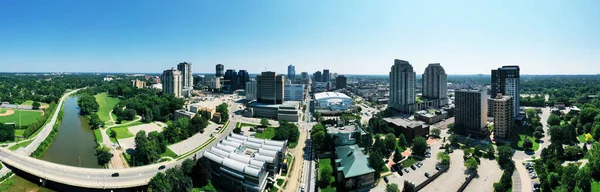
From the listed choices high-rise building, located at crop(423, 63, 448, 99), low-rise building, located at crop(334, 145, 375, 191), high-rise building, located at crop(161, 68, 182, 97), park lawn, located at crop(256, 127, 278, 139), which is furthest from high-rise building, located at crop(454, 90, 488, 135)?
high-rise building, located at crop(161, 68, 182, 97)

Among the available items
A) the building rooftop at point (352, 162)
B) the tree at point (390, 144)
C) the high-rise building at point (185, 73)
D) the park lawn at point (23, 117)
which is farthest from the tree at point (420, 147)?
the high-rise building at point (185, 73)

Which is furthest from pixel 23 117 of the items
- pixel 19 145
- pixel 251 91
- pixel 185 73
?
pixel 185 73

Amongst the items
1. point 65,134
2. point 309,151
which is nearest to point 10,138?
point 65,134

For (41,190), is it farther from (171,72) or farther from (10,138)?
(171,72)

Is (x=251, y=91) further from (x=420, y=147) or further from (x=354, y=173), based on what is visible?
(x=354, y=173)

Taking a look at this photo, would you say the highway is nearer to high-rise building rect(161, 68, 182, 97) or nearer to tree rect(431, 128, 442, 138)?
tree rect(431, 128, 442, 138)

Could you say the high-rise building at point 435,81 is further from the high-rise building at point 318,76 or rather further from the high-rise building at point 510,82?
the high-rise building at point 318,76
